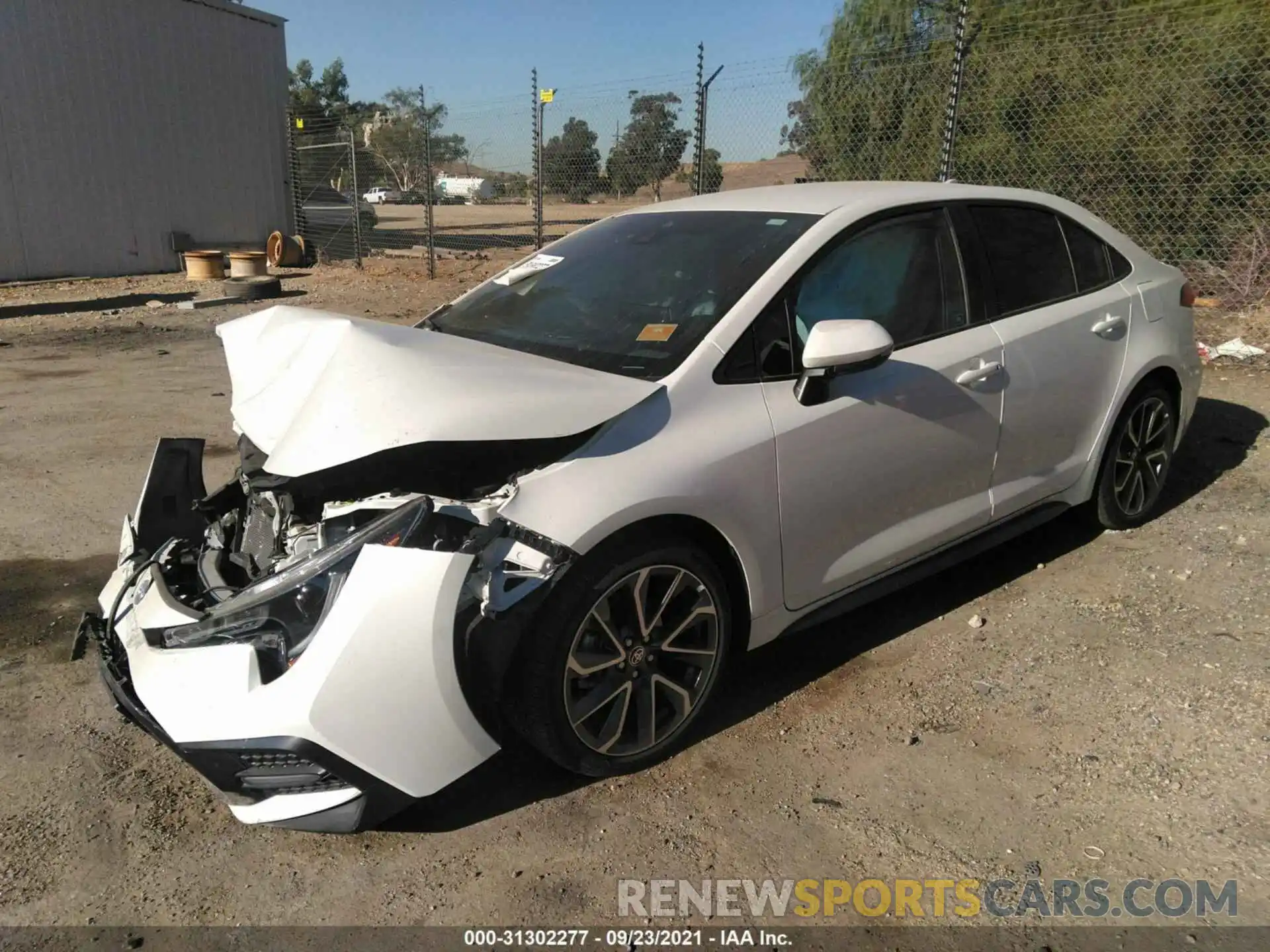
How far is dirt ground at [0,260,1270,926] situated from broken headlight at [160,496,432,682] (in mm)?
632

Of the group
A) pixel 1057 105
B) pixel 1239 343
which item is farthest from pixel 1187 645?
pixel 1057 105

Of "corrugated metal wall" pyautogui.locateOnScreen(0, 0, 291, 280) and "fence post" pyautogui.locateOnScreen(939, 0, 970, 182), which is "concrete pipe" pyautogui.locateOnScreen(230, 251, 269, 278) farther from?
"fence post" pyautogui.locateOnScreen(939, 0, 970, 182)

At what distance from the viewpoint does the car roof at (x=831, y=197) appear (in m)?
3.47

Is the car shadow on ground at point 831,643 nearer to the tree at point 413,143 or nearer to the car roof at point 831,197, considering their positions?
the car roof at point 831,197

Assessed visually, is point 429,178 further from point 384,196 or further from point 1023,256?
Result: point 384,196

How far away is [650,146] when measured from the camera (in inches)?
520

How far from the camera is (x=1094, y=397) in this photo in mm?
4070

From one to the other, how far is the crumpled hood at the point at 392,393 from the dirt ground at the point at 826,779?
3.56 ft

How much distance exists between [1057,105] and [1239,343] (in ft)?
11.8

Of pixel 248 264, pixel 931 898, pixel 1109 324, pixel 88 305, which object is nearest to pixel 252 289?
pixel 248 264

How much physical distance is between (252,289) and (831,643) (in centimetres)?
1189

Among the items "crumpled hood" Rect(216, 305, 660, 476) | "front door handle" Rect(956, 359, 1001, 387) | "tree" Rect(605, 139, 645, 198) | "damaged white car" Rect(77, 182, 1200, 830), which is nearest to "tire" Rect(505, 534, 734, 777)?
"damaged white car" Rect(77, 182, 1200, 830)

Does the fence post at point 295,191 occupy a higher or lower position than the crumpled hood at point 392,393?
higher

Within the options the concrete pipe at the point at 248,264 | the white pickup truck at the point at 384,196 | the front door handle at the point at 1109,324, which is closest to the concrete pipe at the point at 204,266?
the concrete pipe at the point at 248,264
